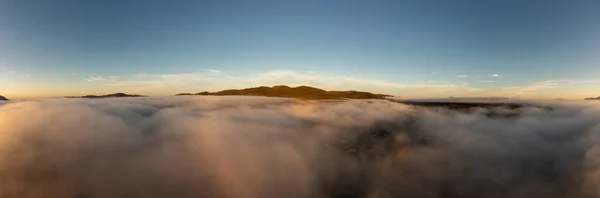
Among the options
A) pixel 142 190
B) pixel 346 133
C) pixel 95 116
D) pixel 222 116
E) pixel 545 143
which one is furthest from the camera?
pixel 346 133

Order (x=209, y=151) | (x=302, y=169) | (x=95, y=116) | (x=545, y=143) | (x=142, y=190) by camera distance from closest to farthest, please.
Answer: (x=95, y=116) → (x=142, y=190) → (x=302, y=169) → (x=209, y=151) → (x=545, y=143)

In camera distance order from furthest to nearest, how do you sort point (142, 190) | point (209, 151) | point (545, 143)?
point (545, 143) → point (209, 151) → point (142, 190)

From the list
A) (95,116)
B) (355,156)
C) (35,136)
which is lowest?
(355,156)

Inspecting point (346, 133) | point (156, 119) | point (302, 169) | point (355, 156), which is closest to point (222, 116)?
point (156, 119)

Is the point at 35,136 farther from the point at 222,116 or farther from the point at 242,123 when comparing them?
the point at 242,123

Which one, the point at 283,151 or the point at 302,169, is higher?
the point at 283,151

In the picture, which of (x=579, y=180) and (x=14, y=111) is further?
(x=579, y=180)

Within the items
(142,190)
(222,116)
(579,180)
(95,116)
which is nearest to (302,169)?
(222,116)

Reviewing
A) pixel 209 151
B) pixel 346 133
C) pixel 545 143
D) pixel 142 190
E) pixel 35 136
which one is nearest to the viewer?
pixel 35 136

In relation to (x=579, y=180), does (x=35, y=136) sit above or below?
above

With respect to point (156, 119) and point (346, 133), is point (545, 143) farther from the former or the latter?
point (156, 119)
